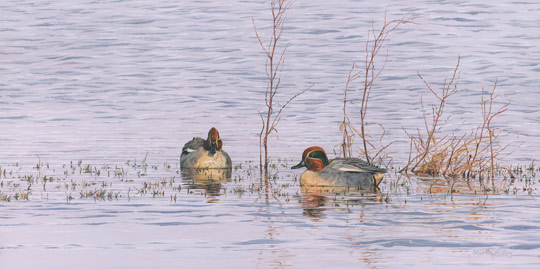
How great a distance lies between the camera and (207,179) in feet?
61.3

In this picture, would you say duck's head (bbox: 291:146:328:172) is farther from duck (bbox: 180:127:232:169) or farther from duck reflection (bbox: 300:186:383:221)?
duck (bbox: 180:127:232:169)

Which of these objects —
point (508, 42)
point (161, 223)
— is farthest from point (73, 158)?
point (508, 42)

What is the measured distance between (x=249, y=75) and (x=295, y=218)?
3773cm

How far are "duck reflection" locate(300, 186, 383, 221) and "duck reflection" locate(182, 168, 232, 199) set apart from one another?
1.28m

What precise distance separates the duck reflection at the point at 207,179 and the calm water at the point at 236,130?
145mm

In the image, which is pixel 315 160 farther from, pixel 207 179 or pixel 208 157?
pixel 208 157

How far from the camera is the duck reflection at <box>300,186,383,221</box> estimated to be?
14.1 meters

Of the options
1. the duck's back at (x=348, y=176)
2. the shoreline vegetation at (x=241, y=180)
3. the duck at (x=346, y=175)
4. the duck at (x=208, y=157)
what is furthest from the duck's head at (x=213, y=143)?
the duck's back at (x=348, y=176)

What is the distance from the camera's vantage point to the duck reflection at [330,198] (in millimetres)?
14117

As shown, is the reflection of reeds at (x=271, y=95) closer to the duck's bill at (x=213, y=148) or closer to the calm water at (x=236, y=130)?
the calm water at (x=236, y=130)

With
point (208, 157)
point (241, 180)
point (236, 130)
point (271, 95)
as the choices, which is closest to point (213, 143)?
point (208, 157)

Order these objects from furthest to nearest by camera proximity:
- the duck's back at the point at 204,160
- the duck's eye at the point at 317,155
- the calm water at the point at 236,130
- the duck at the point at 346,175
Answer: the duck's back at the point at 204,160 < the duck's eye at the point at 317,155 < the duck at the point at 346,175 < the calm water at the point at 236,130

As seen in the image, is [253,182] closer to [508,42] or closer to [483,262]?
[483,262]

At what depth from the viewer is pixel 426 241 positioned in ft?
38.2
